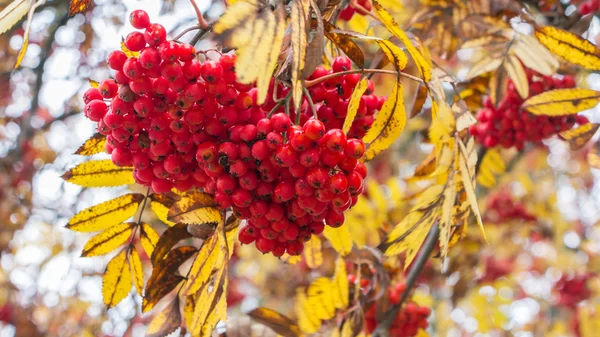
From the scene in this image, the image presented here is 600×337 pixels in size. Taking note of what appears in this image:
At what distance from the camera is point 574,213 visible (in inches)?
248

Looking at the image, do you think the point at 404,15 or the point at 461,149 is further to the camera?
the point at 404,15

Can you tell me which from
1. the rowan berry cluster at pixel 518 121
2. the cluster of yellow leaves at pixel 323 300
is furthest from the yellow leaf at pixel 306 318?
the rowan berry cluster at pixel 518 121

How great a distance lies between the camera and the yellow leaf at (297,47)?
0.78 metres

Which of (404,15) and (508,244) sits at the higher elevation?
(404,15)

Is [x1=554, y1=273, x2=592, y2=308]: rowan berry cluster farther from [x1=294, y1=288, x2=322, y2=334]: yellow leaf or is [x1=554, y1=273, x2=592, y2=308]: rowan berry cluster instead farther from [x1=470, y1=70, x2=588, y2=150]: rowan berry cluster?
[x1=294, y1=288, x2=322, y2=334]: yellow leaf

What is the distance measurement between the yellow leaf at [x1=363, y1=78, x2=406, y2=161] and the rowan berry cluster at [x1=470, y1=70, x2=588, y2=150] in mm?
956

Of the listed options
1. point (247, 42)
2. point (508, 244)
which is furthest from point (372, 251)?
point (508, 244)

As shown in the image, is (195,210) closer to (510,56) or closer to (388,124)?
(388,124)

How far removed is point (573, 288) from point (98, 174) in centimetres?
418

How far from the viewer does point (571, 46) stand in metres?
1.44

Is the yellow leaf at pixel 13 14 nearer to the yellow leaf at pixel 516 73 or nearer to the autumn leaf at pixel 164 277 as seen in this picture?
Result: the autumn leaf at pixel 164 277

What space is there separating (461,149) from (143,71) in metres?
0.70

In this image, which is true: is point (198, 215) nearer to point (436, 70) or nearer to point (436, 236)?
point (436, 70)

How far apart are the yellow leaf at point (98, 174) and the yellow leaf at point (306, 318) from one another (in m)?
0.67
